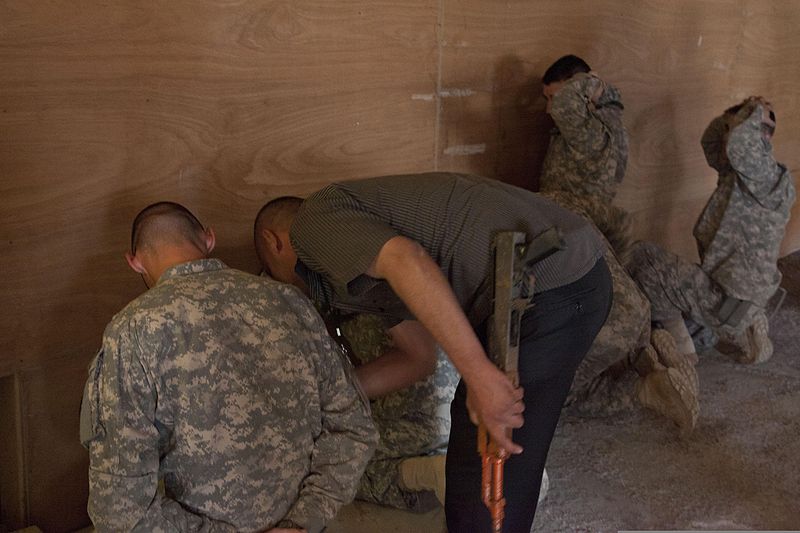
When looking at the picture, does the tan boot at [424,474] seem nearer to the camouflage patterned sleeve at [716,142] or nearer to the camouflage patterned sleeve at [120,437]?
the camouflage patterned sleeve at [120,437]

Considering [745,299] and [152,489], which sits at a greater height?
[152,489]

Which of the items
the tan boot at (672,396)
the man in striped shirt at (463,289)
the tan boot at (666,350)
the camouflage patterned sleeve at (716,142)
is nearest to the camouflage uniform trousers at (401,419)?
the man in striped shirt at (463,289)

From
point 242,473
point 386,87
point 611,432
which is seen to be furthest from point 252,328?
point 611,432

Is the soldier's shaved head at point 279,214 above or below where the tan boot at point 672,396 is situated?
above

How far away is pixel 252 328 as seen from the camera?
1.76 metres

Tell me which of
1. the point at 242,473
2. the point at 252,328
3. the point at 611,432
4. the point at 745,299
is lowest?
the point at 611,432

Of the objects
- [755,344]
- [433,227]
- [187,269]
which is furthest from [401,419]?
[755,344]

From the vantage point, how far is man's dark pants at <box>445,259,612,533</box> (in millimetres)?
Answer: 1977

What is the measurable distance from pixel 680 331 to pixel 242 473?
270 centimetres

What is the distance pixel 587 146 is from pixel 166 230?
206 cm

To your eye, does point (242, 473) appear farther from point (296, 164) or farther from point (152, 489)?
point (296, 164)

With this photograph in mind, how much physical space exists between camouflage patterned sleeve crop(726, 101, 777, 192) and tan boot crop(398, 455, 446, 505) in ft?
6.66

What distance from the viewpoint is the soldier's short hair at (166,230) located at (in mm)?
1944

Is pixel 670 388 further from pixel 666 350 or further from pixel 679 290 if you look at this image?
pixel 679 290
